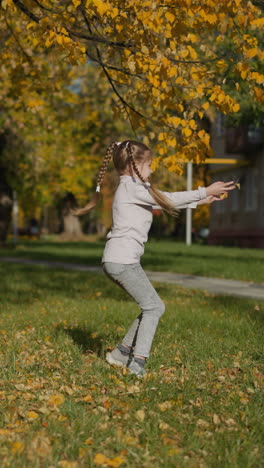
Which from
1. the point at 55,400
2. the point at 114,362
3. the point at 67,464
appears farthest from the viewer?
the point at 114,362

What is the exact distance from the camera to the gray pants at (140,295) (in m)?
5.30

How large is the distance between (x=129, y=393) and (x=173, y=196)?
1434mm

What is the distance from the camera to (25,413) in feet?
14.6

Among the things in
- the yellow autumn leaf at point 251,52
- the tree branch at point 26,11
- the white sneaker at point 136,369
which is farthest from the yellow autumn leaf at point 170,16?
the white sneaker at point 136,369

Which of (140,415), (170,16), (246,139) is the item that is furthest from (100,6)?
(246,139)

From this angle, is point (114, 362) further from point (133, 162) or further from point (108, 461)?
point (108, 461)

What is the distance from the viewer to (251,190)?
A: 1431 inches

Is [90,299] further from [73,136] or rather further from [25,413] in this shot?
[73,136]

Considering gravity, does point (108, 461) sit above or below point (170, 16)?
below

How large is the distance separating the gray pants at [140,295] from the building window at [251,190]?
1200 inches

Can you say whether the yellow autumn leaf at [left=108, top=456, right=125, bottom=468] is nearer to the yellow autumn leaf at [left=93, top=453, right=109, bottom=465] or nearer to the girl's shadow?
the yellow autumn leaf at [left=93, top=453, right=109, bottom=465]

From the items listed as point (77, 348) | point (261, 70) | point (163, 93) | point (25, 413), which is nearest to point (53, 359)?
point (77, 348)

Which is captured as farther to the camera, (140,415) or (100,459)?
(140,415)

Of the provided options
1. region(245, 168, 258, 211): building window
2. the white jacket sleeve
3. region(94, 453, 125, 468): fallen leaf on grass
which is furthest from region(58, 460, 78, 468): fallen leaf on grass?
region(245, 168, 258, 211): building window
